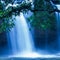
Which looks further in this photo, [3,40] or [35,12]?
[3,40]

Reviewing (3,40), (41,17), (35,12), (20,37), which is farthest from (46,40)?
(41,17)

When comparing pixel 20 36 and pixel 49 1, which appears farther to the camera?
pixel 20 36

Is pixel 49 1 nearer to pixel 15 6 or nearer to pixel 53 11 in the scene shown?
pixel 53 11

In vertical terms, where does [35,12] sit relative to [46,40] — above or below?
below

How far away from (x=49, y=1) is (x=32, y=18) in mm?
346

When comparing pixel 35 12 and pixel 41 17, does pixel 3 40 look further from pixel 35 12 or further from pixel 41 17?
pixel 41 17

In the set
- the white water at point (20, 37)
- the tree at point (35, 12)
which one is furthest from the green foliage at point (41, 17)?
the white water at point (20, 37)

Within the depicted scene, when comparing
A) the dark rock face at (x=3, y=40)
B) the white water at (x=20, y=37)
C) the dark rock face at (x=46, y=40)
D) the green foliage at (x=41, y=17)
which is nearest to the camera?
the green foliage at (x=41, y=17)

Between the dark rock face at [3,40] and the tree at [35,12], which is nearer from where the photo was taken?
the tree at [35,12]

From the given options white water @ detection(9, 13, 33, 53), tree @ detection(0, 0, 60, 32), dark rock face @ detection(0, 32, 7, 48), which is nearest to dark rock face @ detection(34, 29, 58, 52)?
white water @ detection(9, 13, 33, 53)

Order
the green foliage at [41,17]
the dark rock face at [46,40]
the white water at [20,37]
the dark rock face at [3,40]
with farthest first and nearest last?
1. the dark rock face at [46,40]
2. the dark rock face at [3,40]
3. the white water at [20,37]
4. the green foliage at [41,17]

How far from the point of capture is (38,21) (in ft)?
13.7

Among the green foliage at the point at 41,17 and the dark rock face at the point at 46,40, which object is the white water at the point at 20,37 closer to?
the dark rock face at the point at 46,40

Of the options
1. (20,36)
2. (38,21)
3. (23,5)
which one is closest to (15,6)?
(23,5)
